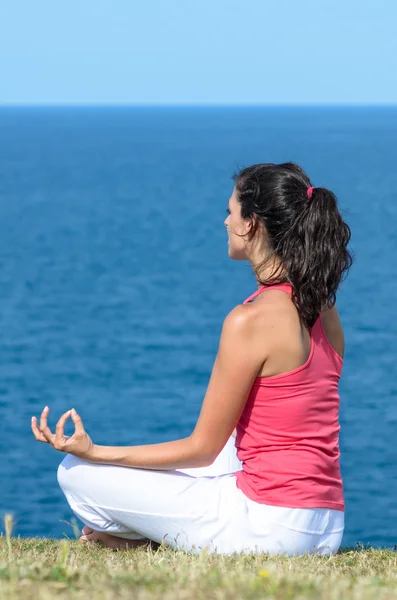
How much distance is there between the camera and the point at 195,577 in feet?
12.5

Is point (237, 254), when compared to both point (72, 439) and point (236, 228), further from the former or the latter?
point (72, 439)

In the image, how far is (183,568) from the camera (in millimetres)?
4121

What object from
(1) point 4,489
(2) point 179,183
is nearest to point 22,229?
(2) point 179,183

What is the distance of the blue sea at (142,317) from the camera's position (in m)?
21.5

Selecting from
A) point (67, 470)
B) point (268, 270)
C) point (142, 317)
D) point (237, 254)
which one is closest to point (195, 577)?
point (67, 470)

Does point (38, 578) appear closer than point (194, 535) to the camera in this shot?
Yes

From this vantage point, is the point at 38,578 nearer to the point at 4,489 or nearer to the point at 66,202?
the point at 4,489

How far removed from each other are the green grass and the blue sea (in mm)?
1668

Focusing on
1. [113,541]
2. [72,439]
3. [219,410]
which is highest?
[219,410]

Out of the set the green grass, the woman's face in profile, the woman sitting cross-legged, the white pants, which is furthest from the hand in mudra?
the woman's face in profile

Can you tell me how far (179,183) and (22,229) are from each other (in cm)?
2667

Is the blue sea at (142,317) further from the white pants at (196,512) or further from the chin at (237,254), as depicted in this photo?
the white pants at (196,512)

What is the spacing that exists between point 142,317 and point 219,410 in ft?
107

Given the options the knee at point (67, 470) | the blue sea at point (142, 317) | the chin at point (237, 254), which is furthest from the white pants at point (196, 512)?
the blue sea at point (142, 317)
